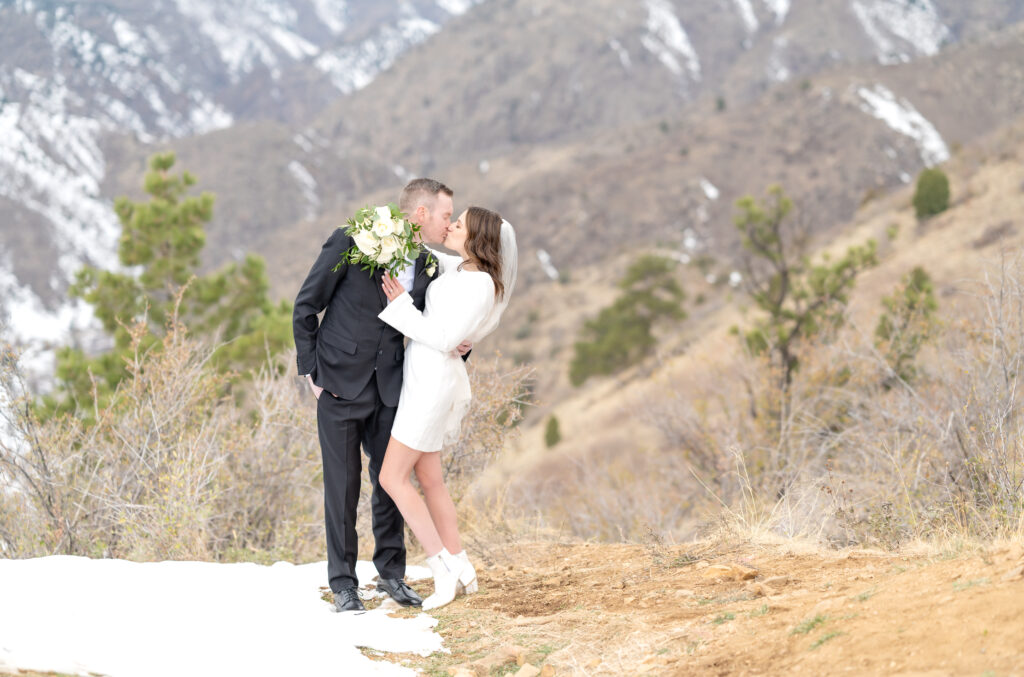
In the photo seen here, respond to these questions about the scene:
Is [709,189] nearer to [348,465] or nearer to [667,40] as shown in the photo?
[348,465]

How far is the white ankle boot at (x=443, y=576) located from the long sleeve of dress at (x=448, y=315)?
1.04 meters

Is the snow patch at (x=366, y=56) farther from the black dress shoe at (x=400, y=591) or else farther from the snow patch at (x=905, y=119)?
the black dress shoe at (x=400, y=591)

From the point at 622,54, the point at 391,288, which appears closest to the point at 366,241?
the point at 391,288

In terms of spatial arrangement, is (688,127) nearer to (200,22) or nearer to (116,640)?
(116,640)

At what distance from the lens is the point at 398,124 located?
413 feet

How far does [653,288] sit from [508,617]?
3176 centimetres

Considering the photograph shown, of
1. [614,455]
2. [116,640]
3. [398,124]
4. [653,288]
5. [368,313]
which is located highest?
[398,124]

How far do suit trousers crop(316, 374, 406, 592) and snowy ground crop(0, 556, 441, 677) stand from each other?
215mm

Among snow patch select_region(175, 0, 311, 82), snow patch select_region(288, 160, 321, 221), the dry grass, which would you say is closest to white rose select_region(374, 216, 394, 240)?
the dry grass

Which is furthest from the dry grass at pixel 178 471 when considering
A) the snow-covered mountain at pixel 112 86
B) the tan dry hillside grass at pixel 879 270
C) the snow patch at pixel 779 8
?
the snow patch at pixel 779 8

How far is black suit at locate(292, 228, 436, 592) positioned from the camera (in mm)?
4059

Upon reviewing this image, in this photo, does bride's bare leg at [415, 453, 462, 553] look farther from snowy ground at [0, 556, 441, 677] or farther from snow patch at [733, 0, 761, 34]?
snow patch at [733, 0, 761, 34]

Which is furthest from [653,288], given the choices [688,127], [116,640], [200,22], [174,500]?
[200,22]

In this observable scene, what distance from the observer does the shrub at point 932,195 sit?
27.1 m
